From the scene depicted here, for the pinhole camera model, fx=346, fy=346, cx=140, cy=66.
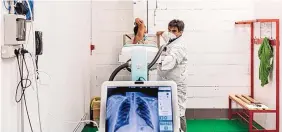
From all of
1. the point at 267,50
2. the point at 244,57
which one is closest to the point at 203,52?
the point at 244,57

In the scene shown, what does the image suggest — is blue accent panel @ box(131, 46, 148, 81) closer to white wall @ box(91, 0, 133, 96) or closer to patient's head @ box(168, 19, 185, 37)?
patient's head @ box(168, 19, 185, 37)

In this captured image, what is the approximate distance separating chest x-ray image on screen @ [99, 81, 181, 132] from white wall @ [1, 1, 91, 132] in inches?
23.0

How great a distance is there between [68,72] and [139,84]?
5.79 ft

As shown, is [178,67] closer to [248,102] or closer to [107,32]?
[248,102]

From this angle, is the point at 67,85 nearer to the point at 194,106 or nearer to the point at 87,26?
the point at 87,26

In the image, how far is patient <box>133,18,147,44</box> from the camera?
491 cm

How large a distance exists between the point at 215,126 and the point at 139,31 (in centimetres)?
179

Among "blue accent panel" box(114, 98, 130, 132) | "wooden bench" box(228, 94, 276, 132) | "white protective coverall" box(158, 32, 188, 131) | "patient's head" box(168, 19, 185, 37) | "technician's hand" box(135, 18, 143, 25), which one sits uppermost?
"technician's hand" box(135, 18, 143, 25)

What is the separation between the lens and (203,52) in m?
5.44

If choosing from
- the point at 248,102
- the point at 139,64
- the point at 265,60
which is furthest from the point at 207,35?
the point at 139,64

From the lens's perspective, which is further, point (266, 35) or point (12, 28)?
point (266, 35)

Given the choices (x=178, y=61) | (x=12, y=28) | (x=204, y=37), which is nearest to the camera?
(x=12, y=28)

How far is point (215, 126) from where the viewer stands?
16.8ft

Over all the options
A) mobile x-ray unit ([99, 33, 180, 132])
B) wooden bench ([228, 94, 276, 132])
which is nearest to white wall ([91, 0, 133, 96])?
wooden bench ([228, 94, 276, 132])
